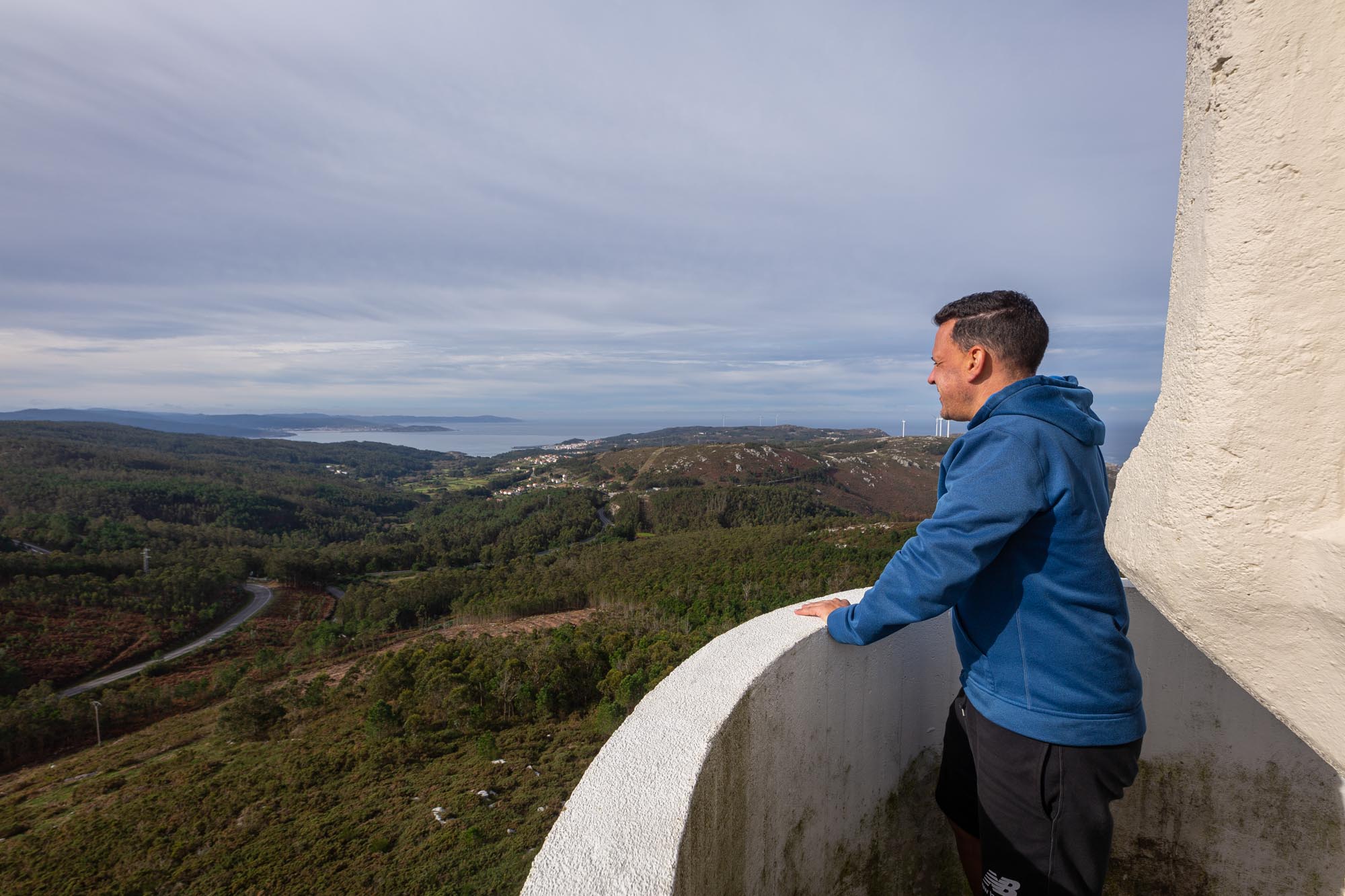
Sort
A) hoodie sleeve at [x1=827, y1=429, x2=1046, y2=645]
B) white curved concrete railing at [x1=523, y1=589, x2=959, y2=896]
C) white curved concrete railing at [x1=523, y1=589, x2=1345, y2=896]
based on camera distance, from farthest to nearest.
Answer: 1. hoodie sleeve at [x1=827, y1=429, x2=1046, y2=645]
2. white curved concrete railing at [x1=523, y1=589, x2=1345, y2=896]
3. white curved concrete railing at [x1=523, y1=589, x2=959, y2=896]

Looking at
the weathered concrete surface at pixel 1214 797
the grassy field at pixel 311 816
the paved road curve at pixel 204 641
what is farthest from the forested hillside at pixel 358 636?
the weathered concrete surface at pixel 1214 797

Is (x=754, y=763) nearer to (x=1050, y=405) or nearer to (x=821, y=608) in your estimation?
(x=821, y=608)

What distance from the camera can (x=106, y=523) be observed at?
6731 cm

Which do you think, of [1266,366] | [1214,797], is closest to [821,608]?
[1266,366]

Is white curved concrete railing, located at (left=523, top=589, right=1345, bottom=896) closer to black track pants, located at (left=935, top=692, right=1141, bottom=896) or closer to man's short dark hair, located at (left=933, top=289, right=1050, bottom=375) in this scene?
black track pants, located at (left=935, top=692, right=1141, bottom=896)

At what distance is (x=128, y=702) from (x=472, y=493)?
3171 inches

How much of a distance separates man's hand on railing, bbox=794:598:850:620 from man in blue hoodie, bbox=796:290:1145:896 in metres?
0.38

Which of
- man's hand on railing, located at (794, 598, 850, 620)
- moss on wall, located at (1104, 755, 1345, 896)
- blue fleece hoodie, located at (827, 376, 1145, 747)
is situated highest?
blue fleece hoodie, located at (827, 376, 1145, 747)

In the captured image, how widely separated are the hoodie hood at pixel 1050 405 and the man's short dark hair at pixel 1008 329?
80mm

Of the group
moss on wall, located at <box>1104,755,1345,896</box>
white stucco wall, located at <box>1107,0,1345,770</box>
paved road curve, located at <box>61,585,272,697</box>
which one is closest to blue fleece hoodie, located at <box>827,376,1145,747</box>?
white stucco wall, located at <box>1107,0,1345,770</box>

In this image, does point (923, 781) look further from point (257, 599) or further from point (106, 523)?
point (106, 523)

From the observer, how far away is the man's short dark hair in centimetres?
174

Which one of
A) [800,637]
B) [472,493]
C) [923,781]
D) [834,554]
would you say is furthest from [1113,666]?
[472,493]

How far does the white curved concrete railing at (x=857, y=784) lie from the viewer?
1359 mm
